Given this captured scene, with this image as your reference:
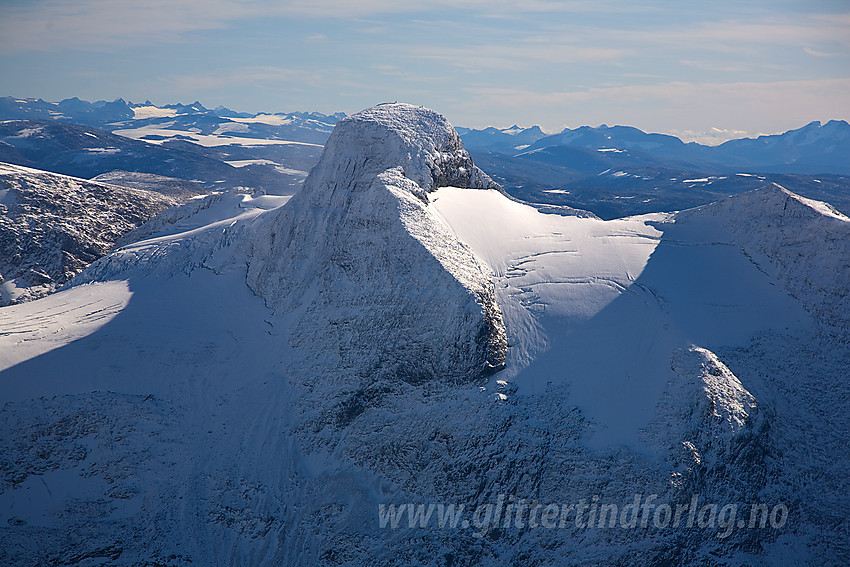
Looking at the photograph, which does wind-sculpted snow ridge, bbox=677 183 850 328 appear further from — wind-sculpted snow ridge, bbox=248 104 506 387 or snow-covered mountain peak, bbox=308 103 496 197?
snow-covered mountain peak, bbox=308 103 496 197

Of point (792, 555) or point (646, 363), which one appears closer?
point (792, 555)

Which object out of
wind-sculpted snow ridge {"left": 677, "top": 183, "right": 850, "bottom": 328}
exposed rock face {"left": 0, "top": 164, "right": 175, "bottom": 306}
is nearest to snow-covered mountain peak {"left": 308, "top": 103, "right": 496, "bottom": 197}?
wind-sculpted snow ridge {"left": 677, "top": 183, "right": 850, "bottom": 328}

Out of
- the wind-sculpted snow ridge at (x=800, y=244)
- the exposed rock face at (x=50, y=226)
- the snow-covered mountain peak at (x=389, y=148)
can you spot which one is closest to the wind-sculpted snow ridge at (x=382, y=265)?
the snow-covered mountain peak at (x=389, y=148)

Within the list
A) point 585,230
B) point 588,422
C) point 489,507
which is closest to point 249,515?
point 489,507

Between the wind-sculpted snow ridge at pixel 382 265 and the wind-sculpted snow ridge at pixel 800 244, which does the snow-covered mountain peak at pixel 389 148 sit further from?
the wind-sculpted snow ridge at pixel 800 244

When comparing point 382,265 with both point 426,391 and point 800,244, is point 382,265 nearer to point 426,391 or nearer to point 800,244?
point 426,391

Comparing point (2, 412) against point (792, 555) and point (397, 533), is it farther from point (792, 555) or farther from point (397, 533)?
point (792, 555)

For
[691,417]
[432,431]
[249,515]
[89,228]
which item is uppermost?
[89,228]
